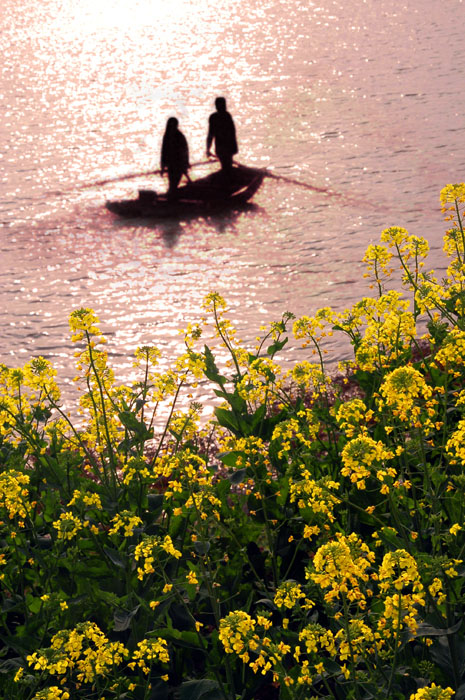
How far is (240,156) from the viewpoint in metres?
12.8

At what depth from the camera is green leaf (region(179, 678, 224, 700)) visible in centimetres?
301

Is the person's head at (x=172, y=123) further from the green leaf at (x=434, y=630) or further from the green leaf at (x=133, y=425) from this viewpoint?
the green leaf at (x=434, y=630)

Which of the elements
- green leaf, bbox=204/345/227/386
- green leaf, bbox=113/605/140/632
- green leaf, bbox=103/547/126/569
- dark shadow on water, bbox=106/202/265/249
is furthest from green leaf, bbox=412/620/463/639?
dark shadow on water, bbox=106/202/265/249

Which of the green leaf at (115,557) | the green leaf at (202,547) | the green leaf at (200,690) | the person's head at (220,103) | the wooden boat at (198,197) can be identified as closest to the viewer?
the green leaf at (200,690)

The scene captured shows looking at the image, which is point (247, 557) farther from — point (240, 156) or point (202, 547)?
point (240, 156)

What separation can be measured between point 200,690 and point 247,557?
695 millimetres

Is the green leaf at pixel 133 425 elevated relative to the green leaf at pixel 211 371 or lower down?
lower down

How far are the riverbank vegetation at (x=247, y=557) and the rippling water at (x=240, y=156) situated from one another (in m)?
3.43

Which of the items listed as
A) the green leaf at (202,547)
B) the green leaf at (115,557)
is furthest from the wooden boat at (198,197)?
the green leaf at (202,547)

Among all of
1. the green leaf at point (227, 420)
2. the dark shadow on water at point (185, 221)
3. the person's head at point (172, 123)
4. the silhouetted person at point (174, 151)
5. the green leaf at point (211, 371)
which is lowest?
the green leaf at point (227, 420)

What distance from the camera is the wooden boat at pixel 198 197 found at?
455 inches

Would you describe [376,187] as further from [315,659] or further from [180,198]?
[315,659]

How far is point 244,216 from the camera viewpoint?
10.9 m

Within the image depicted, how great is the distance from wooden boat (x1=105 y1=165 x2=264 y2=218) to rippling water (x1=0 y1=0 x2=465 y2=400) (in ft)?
1.12
